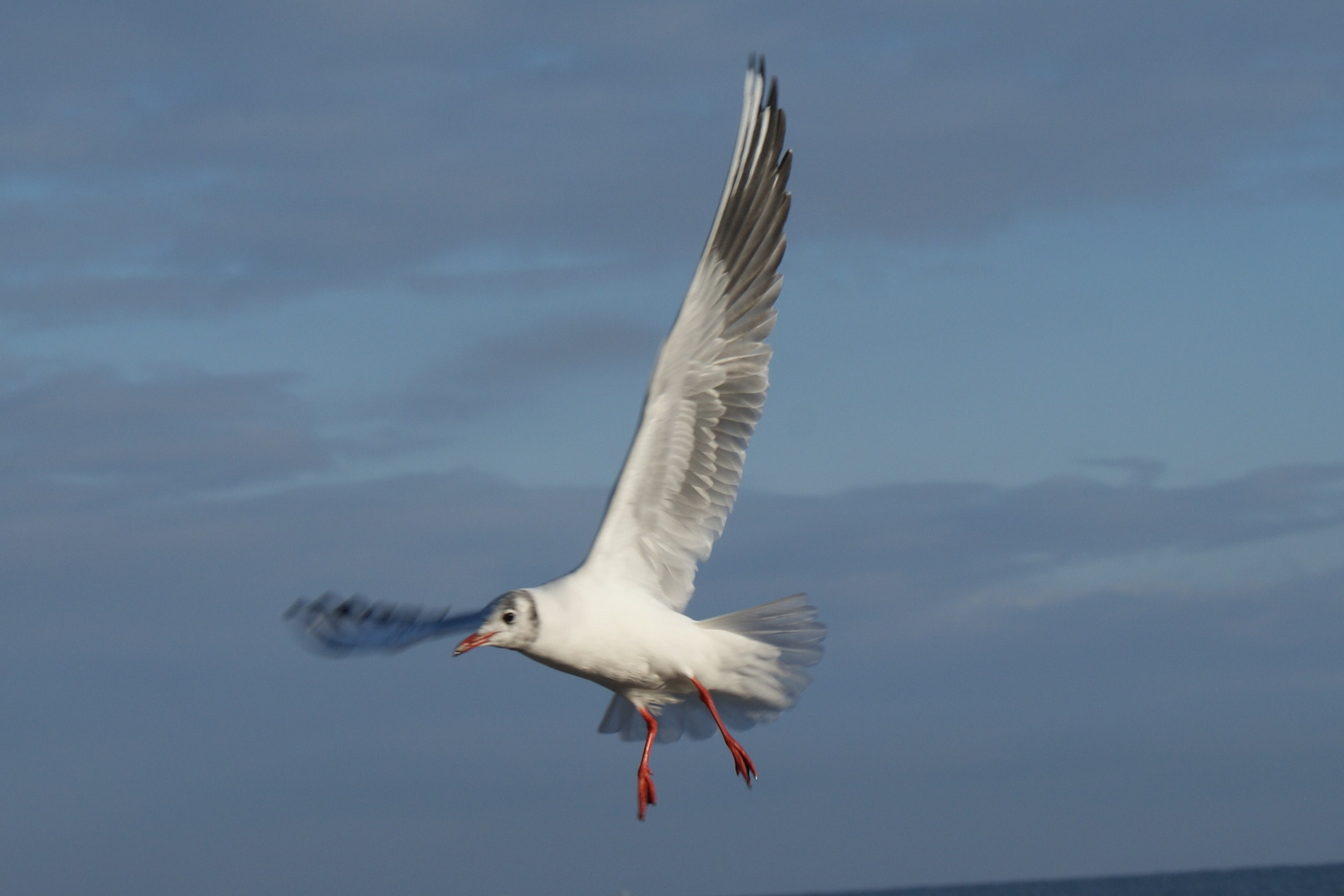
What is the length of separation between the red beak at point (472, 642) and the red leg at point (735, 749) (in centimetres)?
155

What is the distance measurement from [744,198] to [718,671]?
10.4 feet

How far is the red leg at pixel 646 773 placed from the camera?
12.0 metres

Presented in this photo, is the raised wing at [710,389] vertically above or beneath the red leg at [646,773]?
above

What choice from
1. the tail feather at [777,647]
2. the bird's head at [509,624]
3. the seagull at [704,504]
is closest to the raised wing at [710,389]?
the seagull at [704,504]

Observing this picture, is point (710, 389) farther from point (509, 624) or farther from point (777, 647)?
point (509, 624)

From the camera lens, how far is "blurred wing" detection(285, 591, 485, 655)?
1259 centimetres

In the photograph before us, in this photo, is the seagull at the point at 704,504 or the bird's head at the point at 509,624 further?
the seagull at the point at 704,504

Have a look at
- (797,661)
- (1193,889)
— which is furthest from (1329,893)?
(797,661)

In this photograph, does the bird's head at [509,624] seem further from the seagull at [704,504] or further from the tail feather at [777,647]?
the tail feather at [777,647]

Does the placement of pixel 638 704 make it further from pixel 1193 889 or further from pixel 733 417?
pixel 1193 889

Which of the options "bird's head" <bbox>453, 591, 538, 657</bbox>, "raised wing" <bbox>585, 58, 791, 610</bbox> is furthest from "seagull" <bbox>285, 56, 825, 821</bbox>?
"bird's head" <bbox>453, 591, 538, 657</bbox>

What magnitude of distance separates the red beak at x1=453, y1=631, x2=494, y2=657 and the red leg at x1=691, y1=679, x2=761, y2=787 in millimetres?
1553

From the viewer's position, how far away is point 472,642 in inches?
448

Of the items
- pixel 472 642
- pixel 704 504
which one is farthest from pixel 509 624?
pixel 704 504
